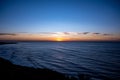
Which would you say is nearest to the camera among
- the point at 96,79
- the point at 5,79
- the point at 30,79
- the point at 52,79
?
the point at 5,79

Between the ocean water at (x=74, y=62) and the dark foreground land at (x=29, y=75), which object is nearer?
the dark foreground land at (x=29, y=75)

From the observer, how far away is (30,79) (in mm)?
12000

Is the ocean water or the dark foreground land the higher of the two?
the dark foreground land

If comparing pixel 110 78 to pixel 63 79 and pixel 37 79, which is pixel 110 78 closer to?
pixel 63 79

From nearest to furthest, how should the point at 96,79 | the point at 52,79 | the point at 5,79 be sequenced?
the point at 5,79, the point at 52,79, the point at 96,79

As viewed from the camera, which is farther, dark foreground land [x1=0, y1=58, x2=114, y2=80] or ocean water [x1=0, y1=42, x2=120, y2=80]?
ocean water [x1=0, y1=42, x2=120, y2=80]

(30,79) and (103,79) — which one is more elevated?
(30,79)

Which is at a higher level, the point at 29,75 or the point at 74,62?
the point at 29,75

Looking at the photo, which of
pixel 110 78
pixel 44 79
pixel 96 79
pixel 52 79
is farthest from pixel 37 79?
pixel 110 78

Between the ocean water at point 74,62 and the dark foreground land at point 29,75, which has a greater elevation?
the dark foreground land at point 29,75

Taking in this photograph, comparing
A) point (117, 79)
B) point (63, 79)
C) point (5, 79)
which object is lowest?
point (117, 79)

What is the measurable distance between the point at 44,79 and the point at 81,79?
3.86 meters

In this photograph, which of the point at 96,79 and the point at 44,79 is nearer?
Answer: the point at 44,79

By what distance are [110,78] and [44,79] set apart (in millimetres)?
11196
